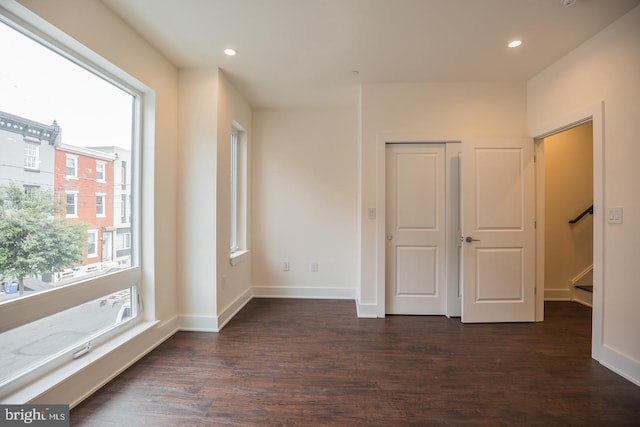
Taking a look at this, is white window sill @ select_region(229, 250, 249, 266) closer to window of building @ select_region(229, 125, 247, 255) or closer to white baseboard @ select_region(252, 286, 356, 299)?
window of building @ select_region(229, 125, 247, 255)

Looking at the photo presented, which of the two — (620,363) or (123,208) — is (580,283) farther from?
(123,208)

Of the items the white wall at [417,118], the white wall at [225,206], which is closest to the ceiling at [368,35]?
the white wall at [417,118]

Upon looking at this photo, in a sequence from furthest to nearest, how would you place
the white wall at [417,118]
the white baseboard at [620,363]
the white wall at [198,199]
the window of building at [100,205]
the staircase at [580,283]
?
the staircase at [580,283] < the white wall at [417,118] < the white wall at [198,199] < the window of building at [100,205] < the white baseboard at [620,363]

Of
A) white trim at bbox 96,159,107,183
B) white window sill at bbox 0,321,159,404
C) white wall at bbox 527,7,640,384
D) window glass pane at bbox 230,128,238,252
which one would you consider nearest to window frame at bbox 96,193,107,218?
white trim at bbox 96,159,107,183

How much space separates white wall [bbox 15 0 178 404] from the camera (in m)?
1.65

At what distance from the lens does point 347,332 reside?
2574 millimetres

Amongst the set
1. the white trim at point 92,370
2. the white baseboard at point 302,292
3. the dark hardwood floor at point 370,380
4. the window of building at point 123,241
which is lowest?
the dark hardwood floor at point 370,380

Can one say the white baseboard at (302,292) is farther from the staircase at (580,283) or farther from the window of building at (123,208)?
the staircase at (580,283)

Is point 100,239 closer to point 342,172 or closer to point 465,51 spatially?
point 342,172

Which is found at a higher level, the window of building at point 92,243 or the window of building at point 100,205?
the window of building at point 100,205

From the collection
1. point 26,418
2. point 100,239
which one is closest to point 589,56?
point 100,239

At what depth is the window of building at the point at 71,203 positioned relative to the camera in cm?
168

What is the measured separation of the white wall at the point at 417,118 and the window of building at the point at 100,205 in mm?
2414

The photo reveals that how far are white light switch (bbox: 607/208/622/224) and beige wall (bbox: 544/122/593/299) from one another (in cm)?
167
